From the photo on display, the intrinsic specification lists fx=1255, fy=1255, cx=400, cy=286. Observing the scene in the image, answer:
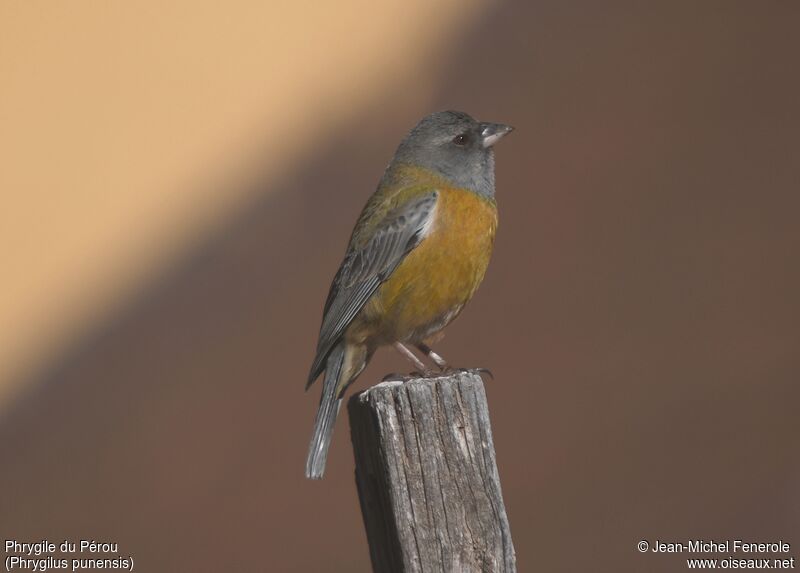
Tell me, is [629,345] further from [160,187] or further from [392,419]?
[160,187]

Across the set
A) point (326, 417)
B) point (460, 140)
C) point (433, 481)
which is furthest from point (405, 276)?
point (433, 481)

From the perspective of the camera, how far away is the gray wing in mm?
5434

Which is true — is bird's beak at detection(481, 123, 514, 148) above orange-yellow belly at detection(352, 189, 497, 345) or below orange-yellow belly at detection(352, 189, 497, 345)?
above

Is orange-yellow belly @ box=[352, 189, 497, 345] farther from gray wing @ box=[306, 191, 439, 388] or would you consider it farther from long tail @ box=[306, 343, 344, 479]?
long tail @ box=[306, 343, 344, 479]

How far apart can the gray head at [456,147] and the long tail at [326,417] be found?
1.05m

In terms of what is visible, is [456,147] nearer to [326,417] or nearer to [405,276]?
[405,276]

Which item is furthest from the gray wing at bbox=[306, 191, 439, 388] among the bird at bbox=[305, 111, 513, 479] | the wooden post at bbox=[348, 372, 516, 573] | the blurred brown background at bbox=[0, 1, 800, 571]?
the blurred brown background at bbox=[0, 1, 800, 571]

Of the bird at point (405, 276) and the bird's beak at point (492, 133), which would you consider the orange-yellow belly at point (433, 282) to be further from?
the bird's beak at point (492, 133)

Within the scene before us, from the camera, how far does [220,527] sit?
7742 millimetres

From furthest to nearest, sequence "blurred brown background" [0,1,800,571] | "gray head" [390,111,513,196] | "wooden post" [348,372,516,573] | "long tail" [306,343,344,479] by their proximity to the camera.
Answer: "blurred brown background" [0,1,800,571], "gray head" [390,111,513,196], "long tail" [306,343,344,479], "wooden post" [348,372,516,573]

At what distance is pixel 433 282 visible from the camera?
17.7ft

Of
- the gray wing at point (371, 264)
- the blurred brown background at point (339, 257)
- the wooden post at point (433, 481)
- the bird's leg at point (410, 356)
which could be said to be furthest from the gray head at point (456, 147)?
the wooden post at point (433, 481)

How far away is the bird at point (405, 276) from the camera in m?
5.39

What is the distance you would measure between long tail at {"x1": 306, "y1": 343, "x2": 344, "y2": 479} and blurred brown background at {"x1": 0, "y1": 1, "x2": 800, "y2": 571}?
7.12 feet
